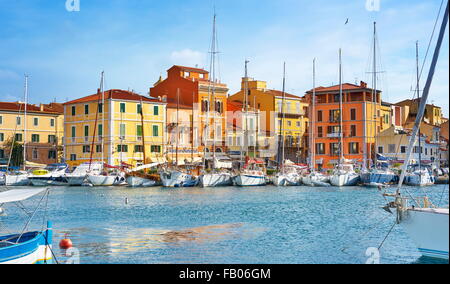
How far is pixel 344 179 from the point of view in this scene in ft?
160

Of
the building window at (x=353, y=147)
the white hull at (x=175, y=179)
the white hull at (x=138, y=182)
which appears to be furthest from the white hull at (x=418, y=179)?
the white hull at (x=138, y=182)

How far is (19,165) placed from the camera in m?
55.2

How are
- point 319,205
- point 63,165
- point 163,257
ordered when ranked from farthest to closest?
point 63,165
point 319,205
point 163,257

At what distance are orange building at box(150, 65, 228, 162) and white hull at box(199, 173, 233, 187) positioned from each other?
26.5 feet

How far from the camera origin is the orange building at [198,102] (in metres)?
57.4

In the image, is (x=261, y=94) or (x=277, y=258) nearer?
(x=277, y=258)

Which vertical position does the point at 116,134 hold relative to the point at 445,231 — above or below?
above

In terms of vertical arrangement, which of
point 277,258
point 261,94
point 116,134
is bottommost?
point 277,258

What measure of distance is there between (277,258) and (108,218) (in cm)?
1125

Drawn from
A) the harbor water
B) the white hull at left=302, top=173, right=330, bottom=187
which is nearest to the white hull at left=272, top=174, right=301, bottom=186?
the white hull at left=302, top=173, right=330, bottom=187

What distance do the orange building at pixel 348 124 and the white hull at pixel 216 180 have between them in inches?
583
